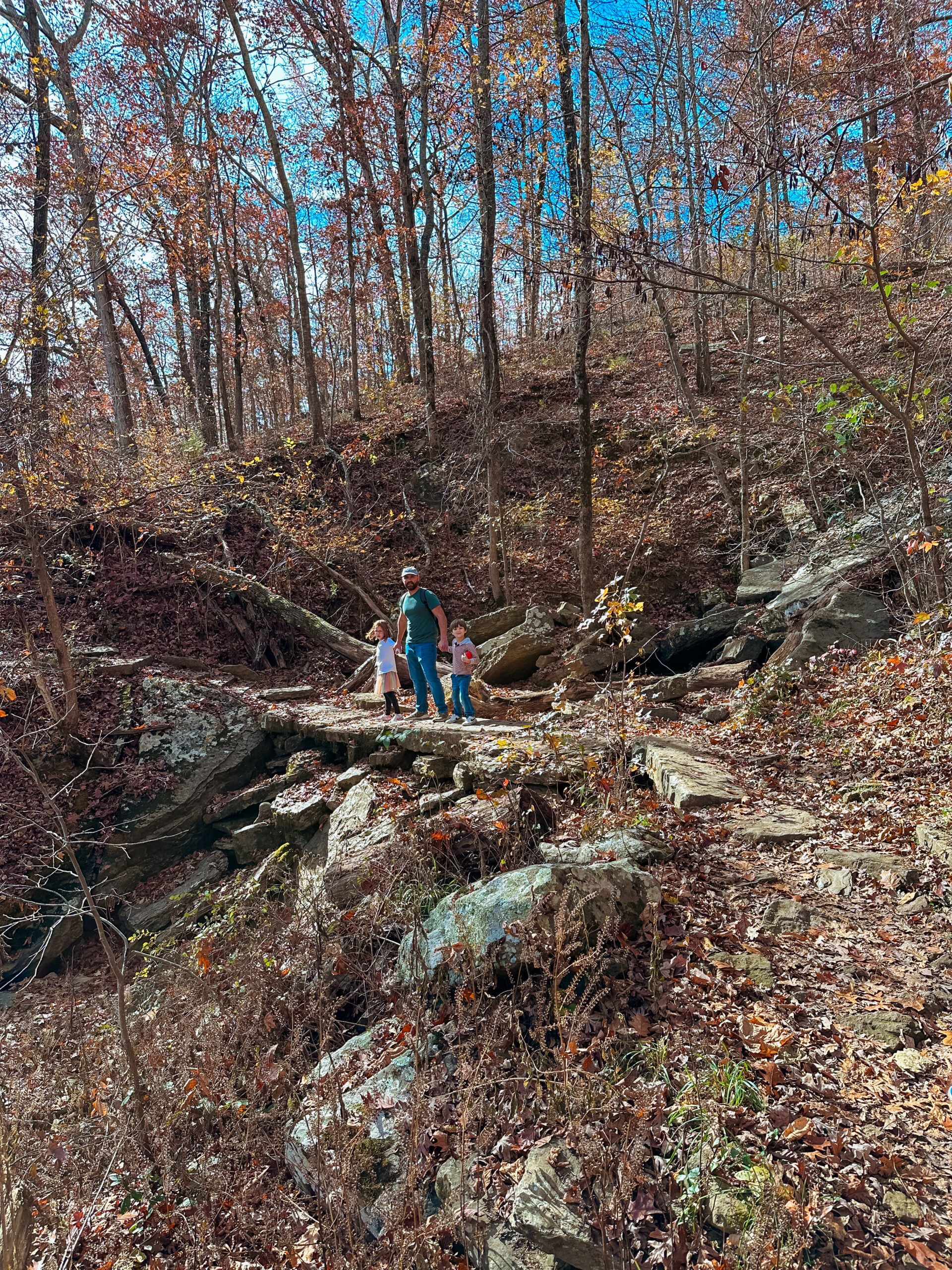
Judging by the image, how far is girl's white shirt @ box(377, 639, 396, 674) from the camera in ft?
30.5

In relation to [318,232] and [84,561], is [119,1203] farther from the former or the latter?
[318,232]

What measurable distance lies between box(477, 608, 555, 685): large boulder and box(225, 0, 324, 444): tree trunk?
964cm

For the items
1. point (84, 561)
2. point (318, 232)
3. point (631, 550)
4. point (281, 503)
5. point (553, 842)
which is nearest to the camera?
point (553, 842)

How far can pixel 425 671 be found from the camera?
8.42 m

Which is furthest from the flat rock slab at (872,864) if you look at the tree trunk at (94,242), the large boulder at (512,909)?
the tree trunk at (94,242)

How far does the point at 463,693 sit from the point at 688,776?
318cm

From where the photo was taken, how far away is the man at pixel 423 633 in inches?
317

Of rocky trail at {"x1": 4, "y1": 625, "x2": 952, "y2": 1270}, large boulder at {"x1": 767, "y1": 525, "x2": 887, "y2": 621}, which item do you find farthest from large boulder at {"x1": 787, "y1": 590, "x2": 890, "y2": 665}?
rocky trail at {"x1": 4, "y1": 625, "x2": 952, "y2": 1270}

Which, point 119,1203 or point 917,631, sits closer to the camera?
point 119,1203

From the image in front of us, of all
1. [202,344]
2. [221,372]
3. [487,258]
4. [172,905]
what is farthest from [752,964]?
[202,344]

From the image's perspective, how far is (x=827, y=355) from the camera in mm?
14711

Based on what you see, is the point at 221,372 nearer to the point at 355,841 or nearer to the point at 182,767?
the point at 182,767

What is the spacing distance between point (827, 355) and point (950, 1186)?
52.4 ft

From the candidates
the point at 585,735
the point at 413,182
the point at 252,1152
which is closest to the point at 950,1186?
the point at 252,1152
